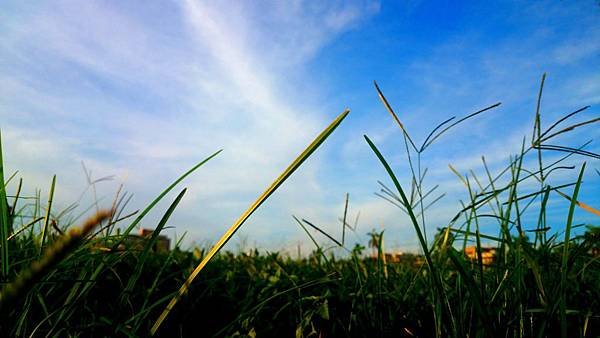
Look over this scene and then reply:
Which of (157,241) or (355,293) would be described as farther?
(157,241)

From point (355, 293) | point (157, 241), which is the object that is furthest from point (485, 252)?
point (157, 241)

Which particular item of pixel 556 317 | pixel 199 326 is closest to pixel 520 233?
Answer: pixel 556 317

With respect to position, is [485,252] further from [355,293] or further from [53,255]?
[53,255]

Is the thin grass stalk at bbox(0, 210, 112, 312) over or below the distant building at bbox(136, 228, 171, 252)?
below

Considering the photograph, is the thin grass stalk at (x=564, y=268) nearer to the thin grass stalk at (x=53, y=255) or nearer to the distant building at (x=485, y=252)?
the distant building at (x=485, y=252)

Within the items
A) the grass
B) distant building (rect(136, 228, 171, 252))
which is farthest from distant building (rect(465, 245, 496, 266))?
distant building (rect(136, 228, 171, 252))

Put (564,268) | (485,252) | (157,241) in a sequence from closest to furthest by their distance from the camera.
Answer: (564,268) → (485,252) → (157,241)

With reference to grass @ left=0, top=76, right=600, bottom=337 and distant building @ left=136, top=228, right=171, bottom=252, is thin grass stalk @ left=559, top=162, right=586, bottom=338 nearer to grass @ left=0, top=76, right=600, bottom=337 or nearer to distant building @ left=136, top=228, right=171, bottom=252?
grass @ left=0, top=76, right=600, bottom=337

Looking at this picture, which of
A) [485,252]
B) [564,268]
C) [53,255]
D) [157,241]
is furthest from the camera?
[157,241]

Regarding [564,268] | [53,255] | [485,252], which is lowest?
[53,255]

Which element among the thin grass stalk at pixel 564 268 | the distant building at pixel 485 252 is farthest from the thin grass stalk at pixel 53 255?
the distant building at pixel 485 252

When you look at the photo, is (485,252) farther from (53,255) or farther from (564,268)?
(53,255)

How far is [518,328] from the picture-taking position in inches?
57.9

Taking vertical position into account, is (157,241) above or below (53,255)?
above
